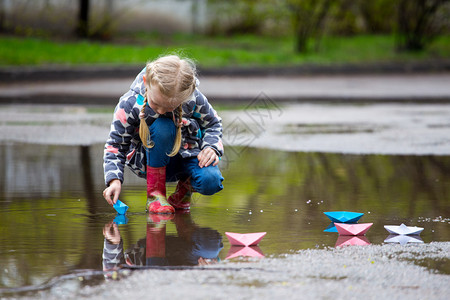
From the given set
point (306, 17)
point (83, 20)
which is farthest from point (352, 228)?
point (83, 20)

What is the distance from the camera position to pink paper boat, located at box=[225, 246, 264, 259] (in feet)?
11.1

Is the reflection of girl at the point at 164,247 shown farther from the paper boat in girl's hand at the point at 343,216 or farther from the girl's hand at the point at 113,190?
the paper boat in girl's hand at the point at 343,216

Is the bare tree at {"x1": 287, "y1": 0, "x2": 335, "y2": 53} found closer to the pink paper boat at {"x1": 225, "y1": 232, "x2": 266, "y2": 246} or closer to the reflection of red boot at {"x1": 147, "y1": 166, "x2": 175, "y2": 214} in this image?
the reflection of red boot at {"x1": 147, "y1": 166, "x2": 175, "y2": 214}

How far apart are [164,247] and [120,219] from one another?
68cm

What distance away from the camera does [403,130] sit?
27.7ft

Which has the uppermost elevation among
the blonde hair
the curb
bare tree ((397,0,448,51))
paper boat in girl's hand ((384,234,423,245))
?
bare tree ((397,0,448,51))

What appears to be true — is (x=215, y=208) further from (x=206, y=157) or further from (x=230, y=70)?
(x=230, y=70)

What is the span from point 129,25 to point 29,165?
17.6 m

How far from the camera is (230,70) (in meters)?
15.5

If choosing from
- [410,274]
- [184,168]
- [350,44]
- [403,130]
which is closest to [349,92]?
[403,130]

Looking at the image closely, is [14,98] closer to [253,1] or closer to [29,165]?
[29,165]

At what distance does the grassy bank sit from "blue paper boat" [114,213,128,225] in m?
10.8

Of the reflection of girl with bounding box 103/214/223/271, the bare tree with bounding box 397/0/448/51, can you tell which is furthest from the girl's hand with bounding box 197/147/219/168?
the bare tree with bounding box 397/0/448/51

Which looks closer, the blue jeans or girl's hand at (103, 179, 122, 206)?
girl's hand at (103, 179, 122, 206)
